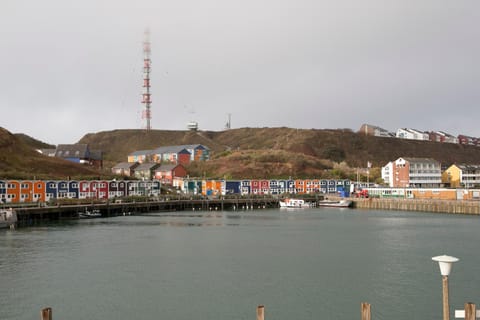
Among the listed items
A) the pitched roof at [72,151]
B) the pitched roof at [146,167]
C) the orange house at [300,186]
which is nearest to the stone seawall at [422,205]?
the orange house at [300,186]

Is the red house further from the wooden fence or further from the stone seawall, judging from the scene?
the wooden fence

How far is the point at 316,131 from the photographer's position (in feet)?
618

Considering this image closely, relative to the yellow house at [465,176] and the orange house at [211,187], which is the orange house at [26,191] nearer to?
the orange house at [211,187]

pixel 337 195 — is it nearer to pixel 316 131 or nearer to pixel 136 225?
pixel 136 225

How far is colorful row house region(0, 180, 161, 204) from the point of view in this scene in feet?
246

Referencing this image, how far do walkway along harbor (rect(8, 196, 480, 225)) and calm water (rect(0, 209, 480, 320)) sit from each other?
12.9 meters

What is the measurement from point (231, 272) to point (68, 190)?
57028 millimetres

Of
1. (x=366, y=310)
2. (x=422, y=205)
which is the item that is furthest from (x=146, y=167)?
(x=366, y=310)

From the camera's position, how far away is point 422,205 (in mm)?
87562

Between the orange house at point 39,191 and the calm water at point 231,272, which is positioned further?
the orange house at point 39,191

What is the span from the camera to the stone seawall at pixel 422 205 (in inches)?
3103

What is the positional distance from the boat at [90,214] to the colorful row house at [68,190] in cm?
807

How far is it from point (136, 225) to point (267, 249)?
25.9 meters

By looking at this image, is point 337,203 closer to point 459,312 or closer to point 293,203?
point 293,203
